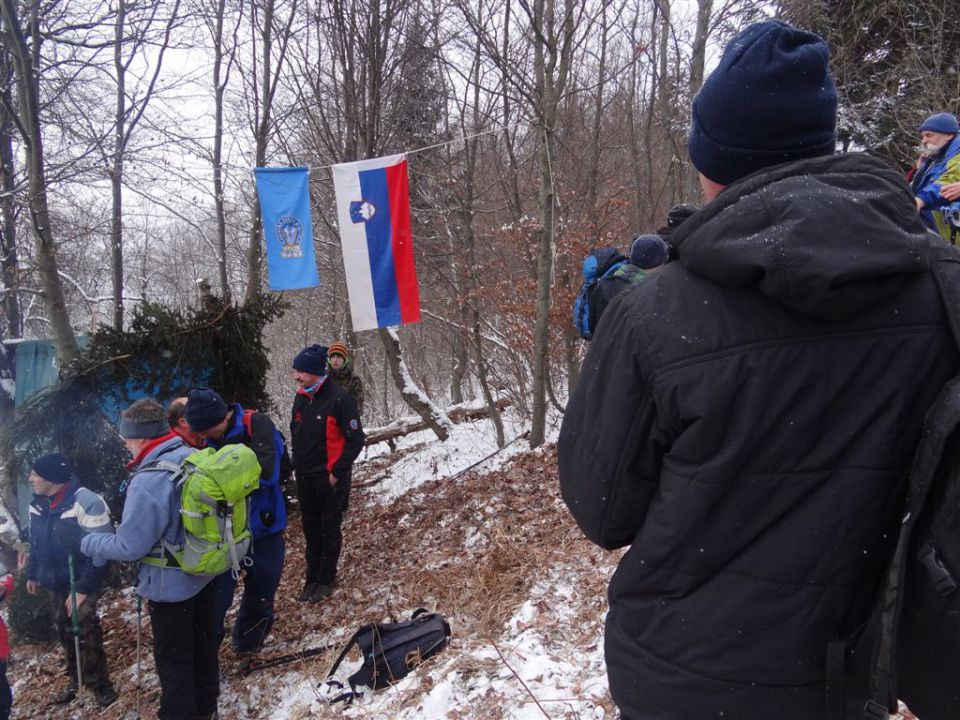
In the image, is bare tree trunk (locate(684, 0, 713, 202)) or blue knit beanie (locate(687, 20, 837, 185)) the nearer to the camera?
blue knit beanie (locate(687, 20, 837, 185))

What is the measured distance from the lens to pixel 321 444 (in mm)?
5840

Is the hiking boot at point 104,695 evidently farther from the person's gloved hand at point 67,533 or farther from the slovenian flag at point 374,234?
the slovenian flag at point 374,234

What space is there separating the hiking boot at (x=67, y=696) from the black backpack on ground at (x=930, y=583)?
19.1ft

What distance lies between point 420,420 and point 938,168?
31.9 feet

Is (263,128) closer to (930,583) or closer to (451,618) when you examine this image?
(451,618)

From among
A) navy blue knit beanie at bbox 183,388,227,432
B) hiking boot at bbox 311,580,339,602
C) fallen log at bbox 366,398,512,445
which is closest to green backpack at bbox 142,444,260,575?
navy blue knit beanie at bbox 183,388,227,432

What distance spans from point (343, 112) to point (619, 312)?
10.0 metres

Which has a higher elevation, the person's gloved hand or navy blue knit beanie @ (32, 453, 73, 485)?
navy blue knit beanie @ (32, 453, 73, 485)

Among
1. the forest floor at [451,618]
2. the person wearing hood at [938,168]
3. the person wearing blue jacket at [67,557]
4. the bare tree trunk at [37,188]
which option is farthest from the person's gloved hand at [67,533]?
the person wearing hood at [938,168]

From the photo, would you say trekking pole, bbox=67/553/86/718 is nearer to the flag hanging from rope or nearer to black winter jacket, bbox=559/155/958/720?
the flag hanging from rope

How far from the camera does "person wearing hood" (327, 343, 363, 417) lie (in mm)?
7848

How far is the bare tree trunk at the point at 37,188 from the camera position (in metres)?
7.34

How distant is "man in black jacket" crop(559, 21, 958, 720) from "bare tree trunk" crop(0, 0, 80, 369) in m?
7.80

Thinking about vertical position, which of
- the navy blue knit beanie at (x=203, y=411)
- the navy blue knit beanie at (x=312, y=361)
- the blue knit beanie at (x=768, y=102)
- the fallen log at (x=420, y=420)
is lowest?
the fallen log at (x=420, y=420)
